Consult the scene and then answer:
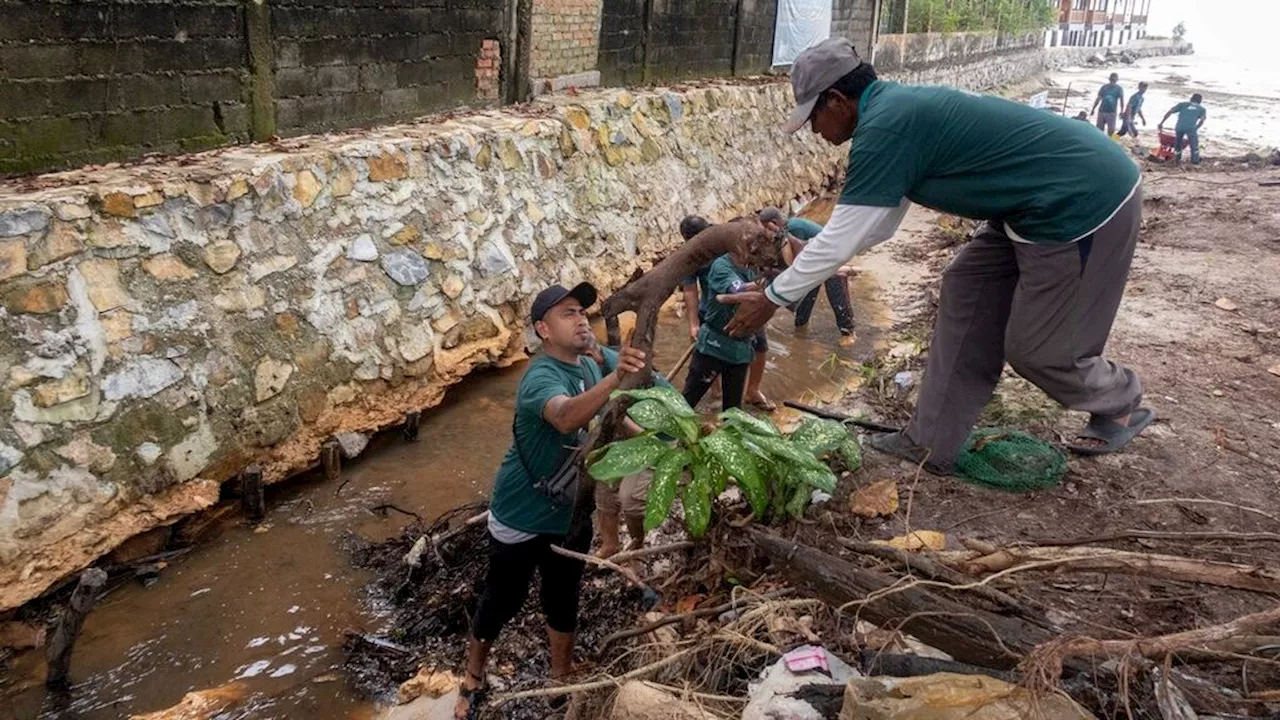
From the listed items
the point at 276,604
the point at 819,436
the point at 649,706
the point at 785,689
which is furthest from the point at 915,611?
the point at 276,604

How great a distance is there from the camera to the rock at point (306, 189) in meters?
5.42

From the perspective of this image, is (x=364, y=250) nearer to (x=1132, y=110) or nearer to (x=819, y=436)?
(x=819, y=436)

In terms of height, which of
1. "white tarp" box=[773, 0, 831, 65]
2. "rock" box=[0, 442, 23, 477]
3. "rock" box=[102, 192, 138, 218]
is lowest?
"rock" box=[0, 442, 23, 477]

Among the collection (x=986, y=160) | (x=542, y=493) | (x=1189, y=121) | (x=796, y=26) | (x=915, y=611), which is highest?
(x=796, y=26)

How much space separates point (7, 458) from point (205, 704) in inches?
53.0

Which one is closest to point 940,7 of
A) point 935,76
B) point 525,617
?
point 935,76

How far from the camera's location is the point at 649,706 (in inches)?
97.2

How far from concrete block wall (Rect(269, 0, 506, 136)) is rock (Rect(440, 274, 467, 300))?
1.36 meters

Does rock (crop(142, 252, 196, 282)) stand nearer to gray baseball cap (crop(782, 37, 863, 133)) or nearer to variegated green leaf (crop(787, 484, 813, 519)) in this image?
gray baseball cap (crop(782, 37, 863, 133))

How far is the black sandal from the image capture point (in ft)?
11.5

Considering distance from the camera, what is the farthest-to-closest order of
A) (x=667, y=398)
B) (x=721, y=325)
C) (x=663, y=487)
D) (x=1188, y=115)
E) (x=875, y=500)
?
Result: 1. (x=1188, y=115)
2. (x=721, y=325)
3. (x=875, y=500)
4. (x=667, y=398)
5. (x=663, y=487)

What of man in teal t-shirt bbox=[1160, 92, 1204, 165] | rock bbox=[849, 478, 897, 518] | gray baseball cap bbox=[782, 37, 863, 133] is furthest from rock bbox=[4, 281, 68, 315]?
man in teal t-shirt bbox=[1160, 92, 1204, 165]

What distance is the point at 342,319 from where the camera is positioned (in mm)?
5547

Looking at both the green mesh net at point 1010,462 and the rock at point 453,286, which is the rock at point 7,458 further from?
the green mesh net at point 1010,462
